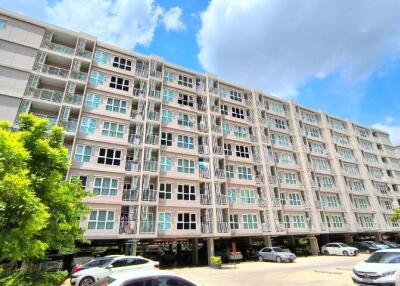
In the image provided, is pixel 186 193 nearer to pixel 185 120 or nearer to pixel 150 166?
pixel 150 166

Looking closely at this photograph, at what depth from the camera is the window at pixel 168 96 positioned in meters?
29.9

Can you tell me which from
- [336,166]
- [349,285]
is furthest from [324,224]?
[349,285]

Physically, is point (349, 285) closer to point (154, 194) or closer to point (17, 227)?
point (17, 227)

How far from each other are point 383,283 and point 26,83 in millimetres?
27175

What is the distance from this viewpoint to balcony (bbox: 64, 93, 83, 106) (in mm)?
23972

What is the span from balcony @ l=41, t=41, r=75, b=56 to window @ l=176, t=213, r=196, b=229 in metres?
19.2

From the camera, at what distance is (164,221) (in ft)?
80.4

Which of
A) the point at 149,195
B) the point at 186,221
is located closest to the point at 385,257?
the point at 186,221

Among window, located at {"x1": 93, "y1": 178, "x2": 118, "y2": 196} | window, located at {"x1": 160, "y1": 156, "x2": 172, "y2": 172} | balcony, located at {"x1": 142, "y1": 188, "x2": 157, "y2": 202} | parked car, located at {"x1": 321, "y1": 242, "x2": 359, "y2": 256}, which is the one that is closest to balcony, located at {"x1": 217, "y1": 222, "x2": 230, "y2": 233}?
balcony, located at {"x1": 142, "y1": 188, "x2": 157, "y2": 202}

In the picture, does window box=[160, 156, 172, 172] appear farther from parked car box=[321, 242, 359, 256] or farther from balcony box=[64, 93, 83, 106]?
parked car box=[321, 242, 359, 256]

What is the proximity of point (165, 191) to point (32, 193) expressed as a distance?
59.5 ft

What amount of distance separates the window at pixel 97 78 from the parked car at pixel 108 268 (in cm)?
1754

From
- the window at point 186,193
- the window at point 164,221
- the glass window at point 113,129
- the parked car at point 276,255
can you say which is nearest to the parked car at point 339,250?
the parked car at point 276,255

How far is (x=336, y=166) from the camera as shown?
1625 inches
